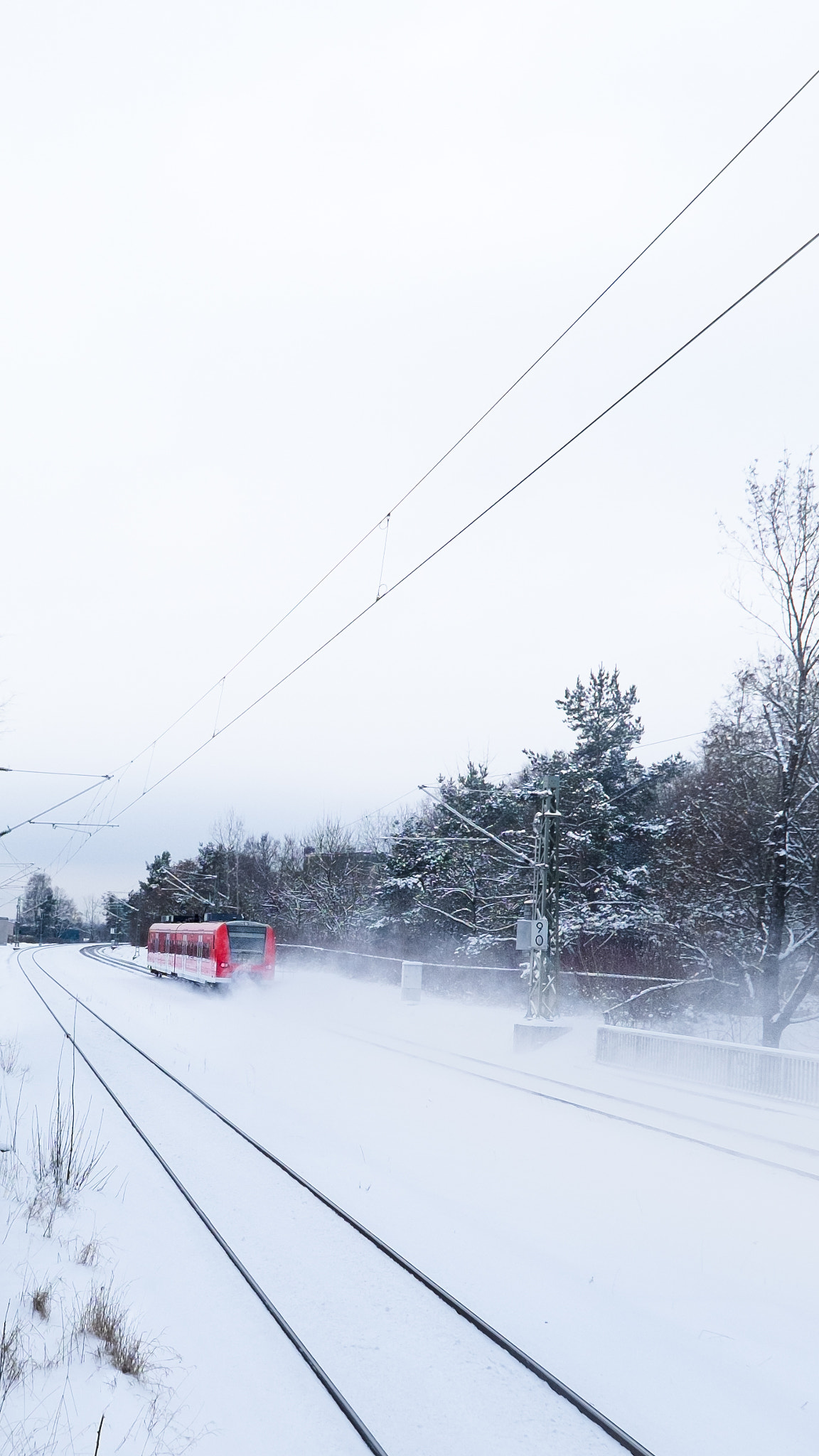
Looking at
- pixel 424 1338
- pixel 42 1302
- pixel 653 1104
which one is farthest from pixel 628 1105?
pixel 42 1302

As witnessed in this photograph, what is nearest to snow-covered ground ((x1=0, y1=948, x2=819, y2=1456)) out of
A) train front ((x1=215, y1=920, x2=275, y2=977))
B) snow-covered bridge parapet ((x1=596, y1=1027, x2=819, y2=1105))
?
snow-covered bridge parapet ((x1=596, y1=1027, x2=819, y2=1105))

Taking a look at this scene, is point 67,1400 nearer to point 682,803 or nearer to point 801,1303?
point 801,1303

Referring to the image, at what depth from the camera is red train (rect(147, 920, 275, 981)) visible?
32312 millimetres

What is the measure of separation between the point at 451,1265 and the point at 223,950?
983 inches

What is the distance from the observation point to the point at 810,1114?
15.1 metres

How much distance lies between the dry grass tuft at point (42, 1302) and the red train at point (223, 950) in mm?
25486

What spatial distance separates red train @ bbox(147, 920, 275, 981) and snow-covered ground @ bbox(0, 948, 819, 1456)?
15158 millimetres

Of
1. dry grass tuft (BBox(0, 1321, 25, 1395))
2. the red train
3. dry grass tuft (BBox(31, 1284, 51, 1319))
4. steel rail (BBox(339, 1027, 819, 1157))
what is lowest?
steel rail (BBox(339, 1027, 819, 1157))

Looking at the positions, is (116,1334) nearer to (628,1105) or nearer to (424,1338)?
(424,1338)

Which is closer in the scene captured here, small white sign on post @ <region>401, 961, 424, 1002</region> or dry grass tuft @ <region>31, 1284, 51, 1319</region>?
dry grass tuft @ <region>31, 1284, 51, 1319</region>

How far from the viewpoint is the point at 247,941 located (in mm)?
33438

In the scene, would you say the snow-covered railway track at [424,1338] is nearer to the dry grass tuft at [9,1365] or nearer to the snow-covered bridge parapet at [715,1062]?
the dry grass tuft at [9,1365]

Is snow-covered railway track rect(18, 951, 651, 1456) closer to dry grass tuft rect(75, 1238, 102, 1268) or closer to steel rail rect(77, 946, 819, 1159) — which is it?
dry grass tuft rect(75, 1238, 102, 1268)

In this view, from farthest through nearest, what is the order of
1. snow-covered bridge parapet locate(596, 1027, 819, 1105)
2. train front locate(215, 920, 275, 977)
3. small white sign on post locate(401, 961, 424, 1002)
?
small white sign on post locate(401, 961, 424, 1002)
train front locate(215, 920, 275, 977)
snow-covered bridge parapet locate(596, 1027, 819, 1105)
